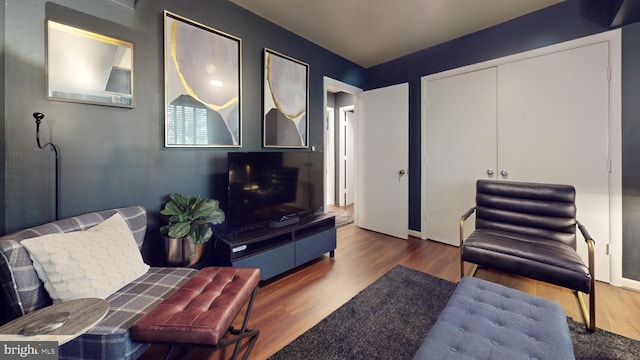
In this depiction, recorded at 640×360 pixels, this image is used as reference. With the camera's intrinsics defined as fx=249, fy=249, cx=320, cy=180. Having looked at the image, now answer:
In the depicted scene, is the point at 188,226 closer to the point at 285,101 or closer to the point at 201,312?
the point at 201,312

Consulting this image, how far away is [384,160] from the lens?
374cm

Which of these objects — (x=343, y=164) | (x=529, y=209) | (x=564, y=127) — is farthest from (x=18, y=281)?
(x=343, y=164)

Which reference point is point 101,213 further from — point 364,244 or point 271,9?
point 364,244

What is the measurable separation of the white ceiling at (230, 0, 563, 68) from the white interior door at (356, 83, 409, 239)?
0.70 m

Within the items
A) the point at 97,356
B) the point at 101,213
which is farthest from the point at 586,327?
the point at 101,213

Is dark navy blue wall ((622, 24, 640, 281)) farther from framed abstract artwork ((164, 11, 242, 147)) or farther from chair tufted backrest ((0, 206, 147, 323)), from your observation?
chair tufted backrest ((0, 206, 147, 323))

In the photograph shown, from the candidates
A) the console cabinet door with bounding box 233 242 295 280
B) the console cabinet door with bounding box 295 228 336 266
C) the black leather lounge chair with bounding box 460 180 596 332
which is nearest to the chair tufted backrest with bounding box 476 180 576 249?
the black leather lounge chair with bounding box 460 180 596 332

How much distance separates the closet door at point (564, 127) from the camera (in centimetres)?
227

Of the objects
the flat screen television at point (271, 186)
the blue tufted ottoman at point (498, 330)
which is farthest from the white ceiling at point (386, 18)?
the blue tufted ottoman at point (498, 330)

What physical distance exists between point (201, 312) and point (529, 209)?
108 inches

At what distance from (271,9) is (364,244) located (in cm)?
291

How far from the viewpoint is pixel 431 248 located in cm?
317

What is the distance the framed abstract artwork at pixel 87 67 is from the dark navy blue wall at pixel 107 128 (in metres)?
0.04

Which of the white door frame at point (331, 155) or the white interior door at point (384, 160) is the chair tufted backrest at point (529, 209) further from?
the white door frame at point (331, 155)
